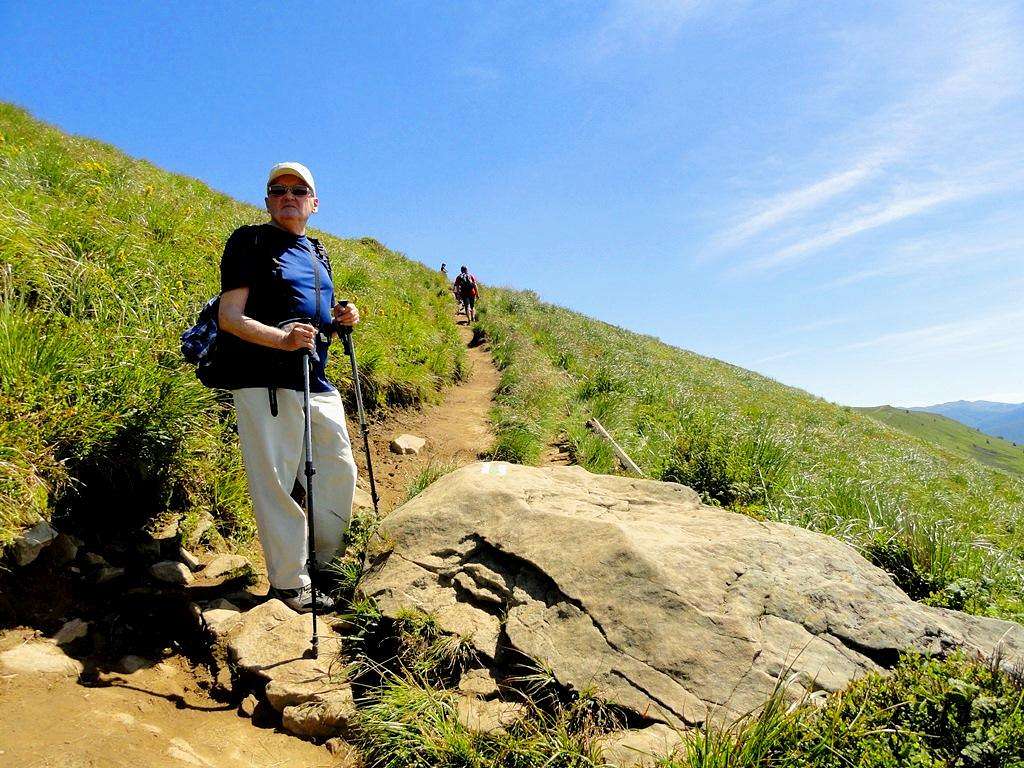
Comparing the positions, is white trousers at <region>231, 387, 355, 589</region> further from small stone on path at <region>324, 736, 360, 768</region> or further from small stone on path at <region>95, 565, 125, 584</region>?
small stone on path at <region>324, 736, 360, 768</region>

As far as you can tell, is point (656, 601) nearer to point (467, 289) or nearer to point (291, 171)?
point (291, 171)

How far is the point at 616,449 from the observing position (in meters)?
8.20

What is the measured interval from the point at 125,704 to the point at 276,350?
2.22 metres

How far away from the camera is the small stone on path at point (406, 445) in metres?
7.52

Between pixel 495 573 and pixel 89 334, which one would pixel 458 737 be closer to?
pixel 495 573

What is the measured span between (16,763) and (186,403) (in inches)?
118

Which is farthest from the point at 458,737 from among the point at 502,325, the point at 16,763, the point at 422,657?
the point at 502,325

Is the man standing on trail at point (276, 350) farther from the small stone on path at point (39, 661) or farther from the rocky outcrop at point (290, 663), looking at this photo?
the small stone on path at point (39, 661)

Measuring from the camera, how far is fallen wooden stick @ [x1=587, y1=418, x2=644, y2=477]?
7636mm

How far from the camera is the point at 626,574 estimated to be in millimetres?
3482

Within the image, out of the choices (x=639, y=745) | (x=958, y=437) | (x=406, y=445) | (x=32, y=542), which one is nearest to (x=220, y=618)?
(x=32, y=542)

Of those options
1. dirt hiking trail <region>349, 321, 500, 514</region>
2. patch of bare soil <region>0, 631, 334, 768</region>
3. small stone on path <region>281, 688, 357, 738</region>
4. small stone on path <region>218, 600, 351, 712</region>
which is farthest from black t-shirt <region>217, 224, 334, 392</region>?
dirt hiking trail <region>349, 321, 500, 514</region>

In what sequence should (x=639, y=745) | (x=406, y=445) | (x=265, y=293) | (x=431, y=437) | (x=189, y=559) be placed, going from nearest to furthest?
(x=639, y=745) → (x=265, y=293) → (x=189, y=559) → (x=406, y=445) → (x=431, y=437)

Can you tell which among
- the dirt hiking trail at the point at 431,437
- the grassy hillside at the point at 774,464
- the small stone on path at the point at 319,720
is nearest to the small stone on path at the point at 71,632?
the small stone on path at the point at 319,720
